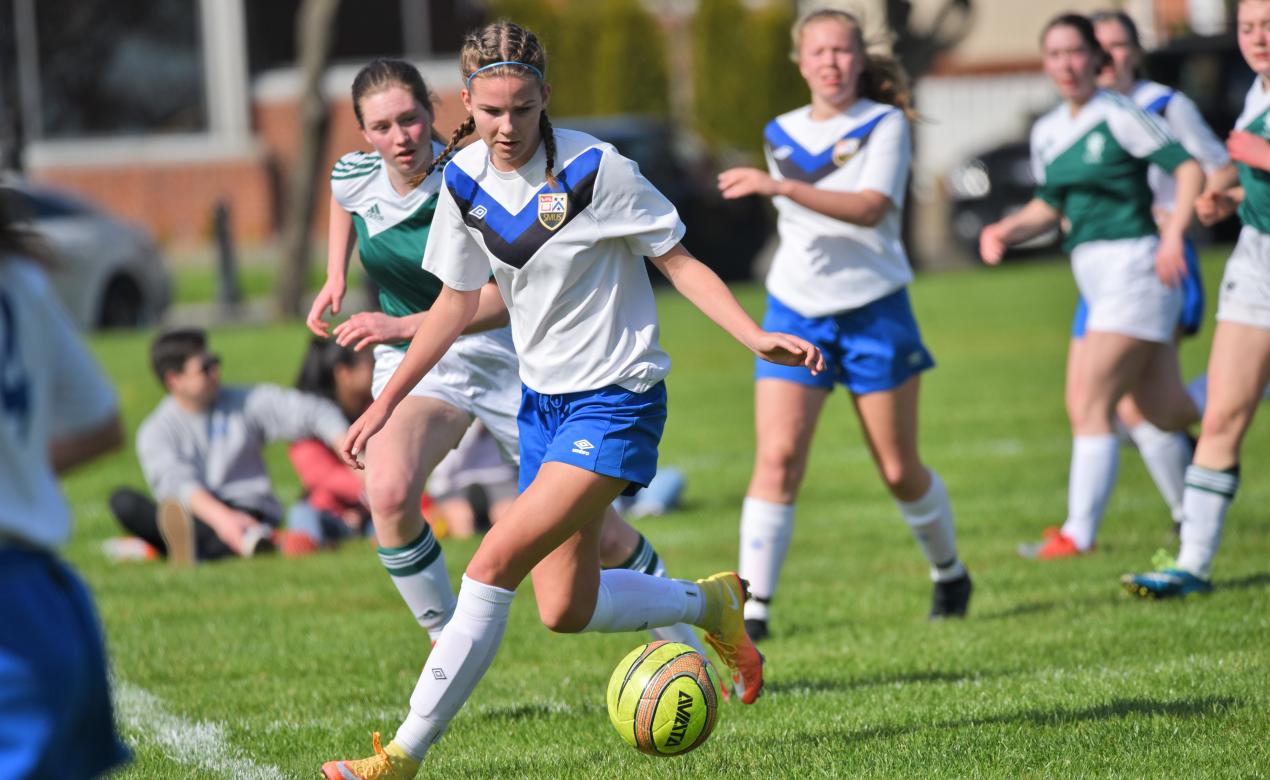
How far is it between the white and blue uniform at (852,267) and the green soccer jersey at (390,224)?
1.44 m

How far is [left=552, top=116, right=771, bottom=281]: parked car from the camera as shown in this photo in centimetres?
2366

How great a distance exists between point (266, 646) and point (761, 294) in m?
15.0

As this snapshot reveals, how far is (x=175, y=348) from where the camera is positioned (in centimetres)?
938

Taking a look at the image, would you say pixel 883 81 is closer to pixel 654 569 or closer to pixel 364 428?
pixel 654 569

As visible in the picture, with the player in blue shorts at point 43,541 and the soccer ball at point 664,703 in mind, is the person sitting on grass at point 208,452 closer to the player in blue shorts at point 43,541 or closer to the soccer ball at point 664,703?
the soccer ball at point 664,703

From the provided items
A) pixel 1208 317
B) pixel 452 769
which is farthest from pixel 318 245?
pixel 452 769

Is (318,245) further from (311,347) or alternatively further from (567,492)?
(567,492)

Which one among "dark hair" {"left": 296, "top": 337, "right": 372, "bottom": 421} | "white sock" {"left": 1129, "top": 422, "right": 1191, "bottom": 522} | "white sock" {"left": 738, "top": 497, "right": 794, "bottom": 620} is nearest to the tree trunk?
"dark hair" {"left": 296, "top": 337, "right": 372, "bottom": 421}

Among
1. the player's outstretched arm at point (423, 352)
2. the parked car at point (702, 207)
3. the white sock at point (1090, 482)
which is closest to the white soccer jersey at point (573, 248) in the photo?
the player's outstretched arm at point (423, 352)

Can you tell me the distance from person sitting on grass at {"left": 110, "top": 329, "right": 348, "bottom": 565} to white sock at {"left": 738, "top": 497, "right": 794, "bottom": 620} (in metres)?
3.40

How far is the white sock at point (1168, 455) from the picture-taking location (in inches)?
335

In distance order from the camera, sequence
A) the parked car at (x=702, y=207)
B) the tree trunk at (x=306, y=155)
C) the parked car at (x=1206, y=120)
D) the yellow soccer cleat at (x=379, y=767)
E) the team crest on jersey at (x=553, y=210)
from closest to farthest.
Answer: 1. the yellow soccer cleat at (x=379, y=767)
2. the team crest on jersey at (x=553, y=210)
3. the tree trunk at (x=306, y=155)
4. the parked car at (x=702, y=207)
5. the parked car at (x=1206, y=120)

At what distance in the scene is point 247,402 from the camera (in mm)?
9672

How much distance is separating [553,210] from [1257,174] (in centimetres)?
311
